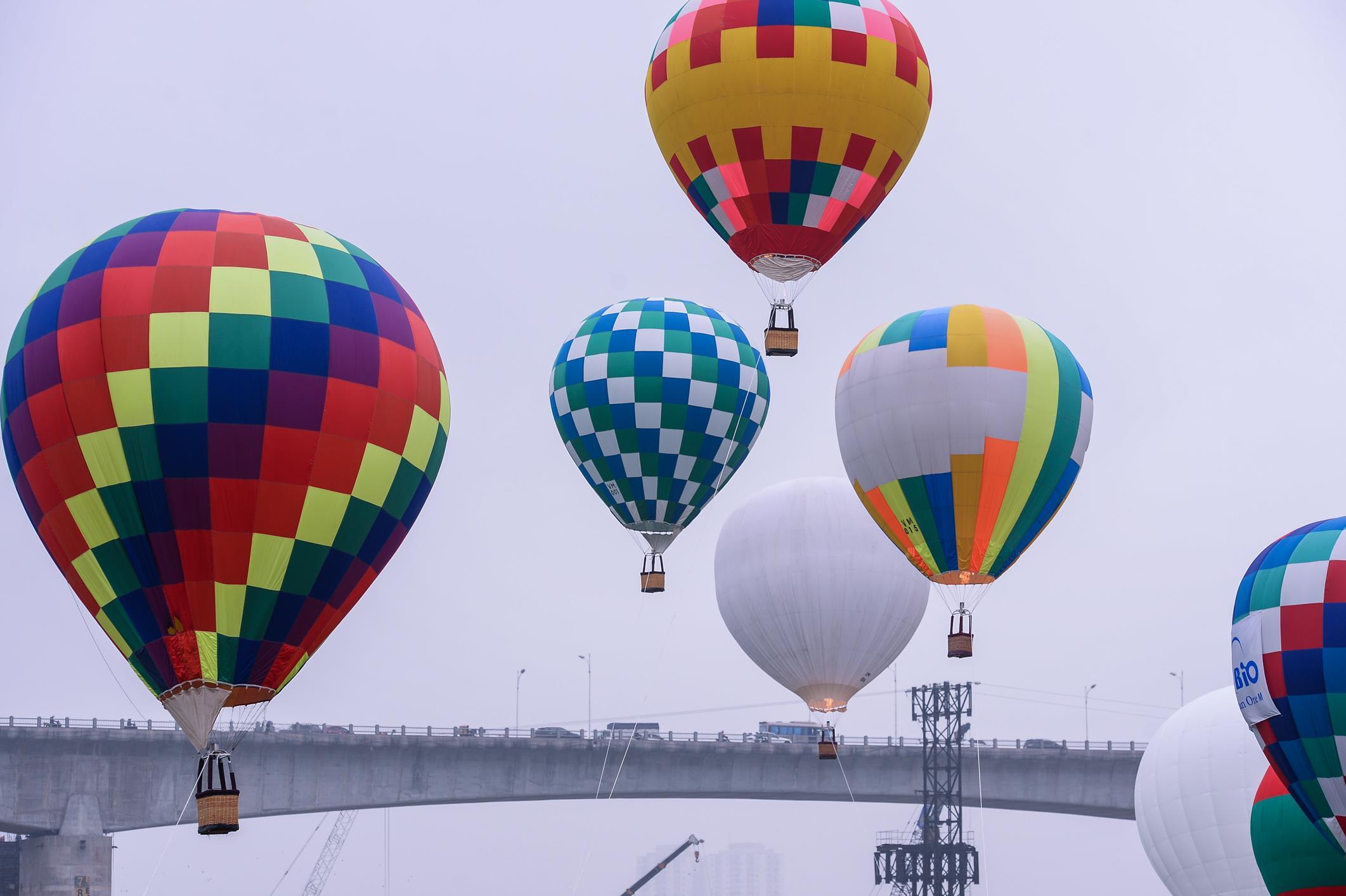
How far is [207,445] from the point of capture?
3006cm

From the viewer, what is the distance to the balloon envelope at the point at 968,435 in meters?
41.7

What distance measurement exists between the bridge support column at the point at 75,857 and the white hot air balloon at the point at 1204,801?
39.2 meters

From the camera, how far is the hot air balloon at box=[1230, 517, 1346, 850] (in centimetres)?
3422

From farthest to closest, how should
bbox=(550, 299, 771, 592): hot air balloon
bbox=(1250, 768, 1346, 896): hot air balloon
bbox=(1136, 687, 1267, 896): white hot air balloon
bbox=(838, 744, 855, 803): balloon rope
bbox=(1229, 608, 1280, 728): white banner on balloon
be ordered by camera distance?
bbox=(838, 744, 855, 803): balloon rope
bbox=(550, 299, 771, 592): hot air balloon
bbox=(1136, 687, 1267, 896): white hot air balloon
bbox=(1250, 768, 1346, 896): hot air balloon
bbox=(1229, 608, 1280, 728): white banner on balloon

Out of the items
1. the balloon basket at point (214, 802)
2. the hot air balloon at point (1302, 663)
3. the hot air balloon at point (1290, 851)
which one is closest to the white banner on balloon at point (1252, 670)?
the hot air balloon at point (1302, 663)

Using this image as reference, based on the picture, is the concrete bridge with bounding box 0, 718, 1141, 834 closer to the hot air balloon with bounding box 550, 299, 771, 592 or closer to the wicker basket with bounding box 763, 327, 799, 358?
the hot air balloon with bounding box 550, 299, 771, 592

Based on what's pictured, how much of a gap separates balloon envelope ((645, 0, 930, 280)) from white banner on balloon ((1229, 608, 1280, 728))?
10.4 meters

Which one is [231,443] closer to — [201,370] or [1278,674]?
[201,370]

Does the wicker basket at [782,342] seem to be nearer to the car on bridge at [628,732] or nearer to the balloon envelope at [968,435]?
the balloon envelope at [968,435]

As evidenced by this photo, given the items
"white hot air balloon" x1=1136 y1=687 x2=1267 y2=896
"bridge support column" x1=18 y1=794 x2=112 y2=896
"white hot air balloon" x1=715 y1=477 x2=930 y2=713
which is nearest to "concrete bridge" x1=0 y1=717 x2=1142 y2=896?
"bridge support column" x1=18 y1=794 x2=112 y2=896

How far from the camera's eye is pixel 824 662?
5225 centimetres

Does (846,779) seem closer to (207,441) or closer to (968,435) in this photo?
(968,435)

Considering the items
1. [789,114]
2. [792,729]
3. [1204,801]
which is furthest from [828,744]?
[792,729]

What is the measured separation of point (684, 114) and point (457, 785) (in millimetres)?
45920
